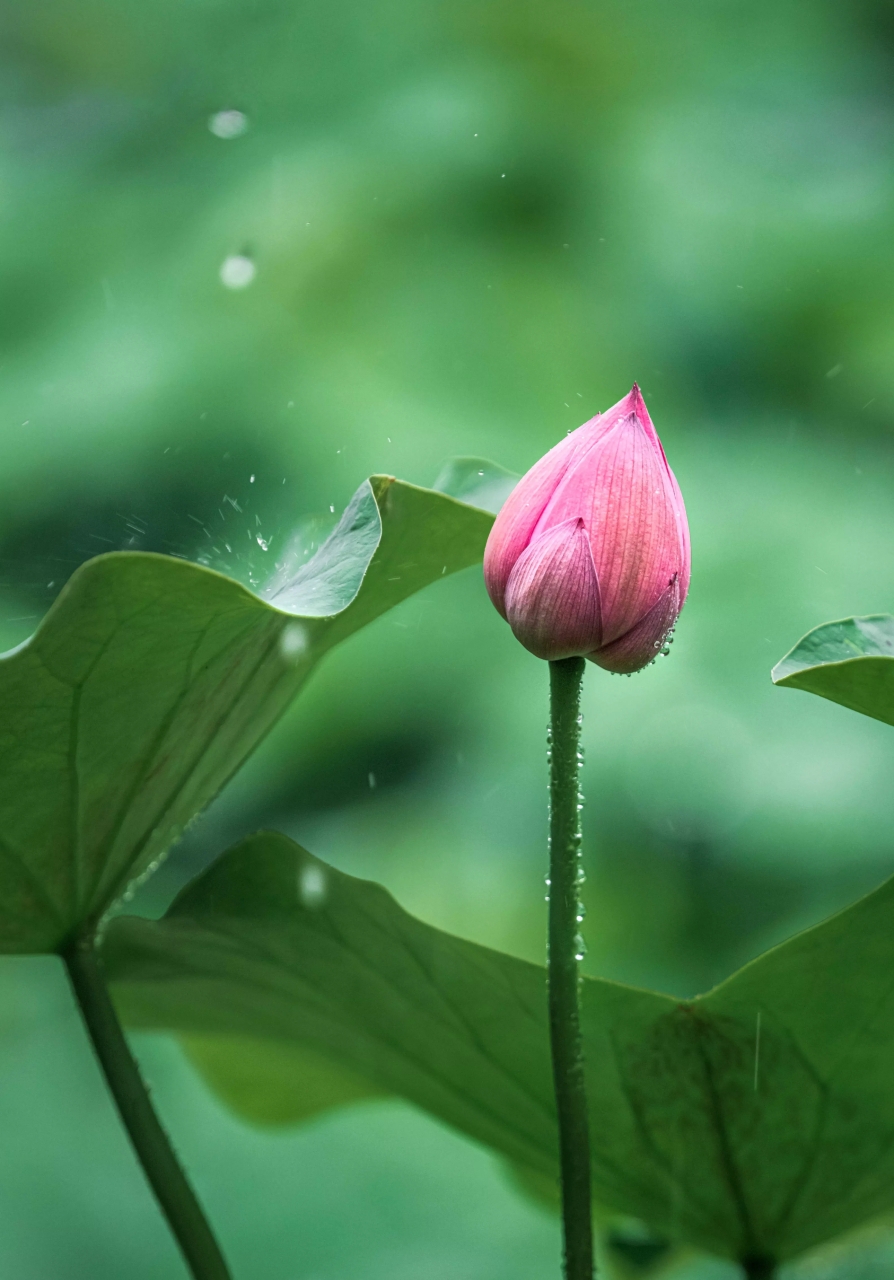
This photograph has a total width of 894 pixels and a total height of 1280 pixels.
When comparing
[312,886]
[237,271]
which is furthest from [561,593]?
[237,271]

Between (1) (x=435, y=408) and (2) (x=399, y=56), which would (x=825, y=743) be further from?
(2) (x=399, y=56)

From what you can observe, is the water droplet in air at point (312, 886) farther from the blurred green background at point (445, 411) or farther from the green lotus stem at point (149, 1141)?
the blurred green background at point (445, 411)

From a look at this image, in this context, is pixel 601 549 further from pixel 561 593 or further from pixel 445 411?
pixel 445 411

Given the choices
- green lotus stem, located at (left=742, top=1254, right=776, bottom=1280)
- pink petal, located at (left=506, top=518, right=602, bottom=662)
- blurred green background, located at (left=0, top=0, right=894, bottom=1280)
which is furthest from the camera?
blurred green background, located at (left=0, top=0, right=894, bottom=1280)

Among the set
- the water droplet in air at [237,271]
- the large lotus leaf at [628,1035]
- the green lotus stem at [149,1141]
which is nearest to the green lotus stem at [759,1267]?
the large lotus leaf at [628,1035]

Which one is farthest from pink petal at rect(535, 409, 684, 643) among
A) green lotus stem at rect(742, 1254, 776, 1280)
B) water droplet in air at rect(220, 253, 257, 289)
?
water droplet in air at rect(220, 253, 257, 289)

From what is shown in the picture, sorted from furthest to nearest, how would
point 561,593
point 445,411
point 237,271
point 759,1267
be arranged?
1. point 237,271
2. point 445,411
3. point 759,1267
4. point 561,593

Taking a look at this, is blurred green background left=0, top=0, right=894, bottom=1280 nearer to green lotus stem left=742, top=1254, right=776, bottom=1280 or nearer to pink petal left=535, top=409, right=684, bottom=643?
green lotus stem left=742, top=1254, right=776, bottom=1280
